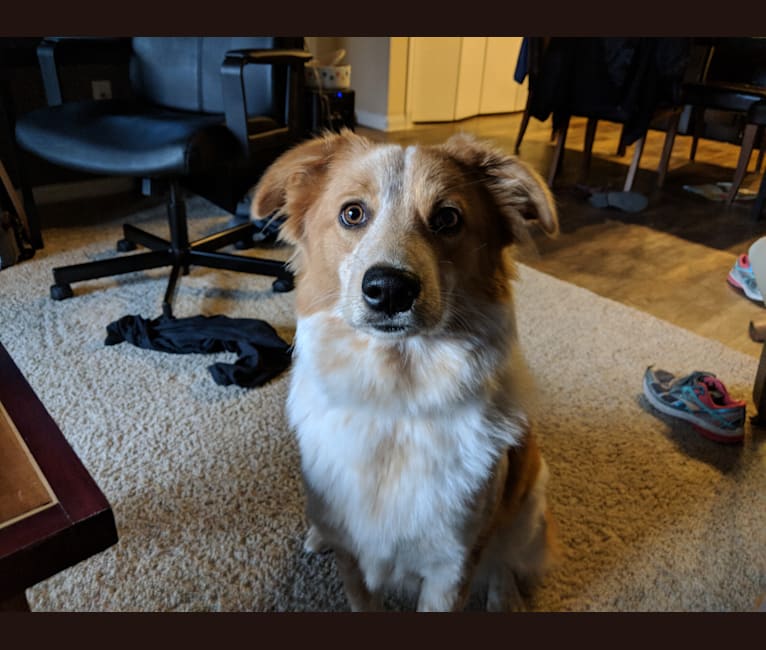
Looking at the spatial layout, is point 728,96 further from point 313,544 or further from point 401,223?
point 313,544

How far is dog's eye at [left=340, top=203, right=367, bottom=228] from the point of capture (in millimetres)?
1009

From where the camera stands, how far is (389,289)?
34.3 inches

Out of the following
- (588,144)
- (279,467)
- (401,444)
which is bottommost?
(279,467)

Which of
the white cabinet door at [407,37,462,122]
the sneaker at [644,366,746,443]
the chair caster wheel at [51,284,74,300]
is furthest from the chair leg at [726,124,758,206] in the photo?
the chair caster wheel at [51,284,74,300]

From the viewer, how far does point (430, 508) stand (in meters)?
0.94

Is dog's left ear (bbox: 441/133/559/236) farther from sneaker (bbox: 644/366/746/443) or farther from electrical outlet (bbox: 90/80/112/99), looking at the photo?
electrical outlet (bbox: 90/80/112/99)

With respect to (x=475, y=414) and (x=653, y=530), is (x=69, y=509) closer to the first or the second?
(x=475, y=414)

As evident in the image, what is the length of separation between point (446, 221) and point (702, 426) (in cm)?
110

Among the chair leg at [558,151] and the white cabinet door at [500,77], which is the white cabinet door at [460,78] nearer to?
the white cabinet door at [500,77]

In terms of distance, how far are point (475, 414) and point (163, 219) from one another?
2381 millimetres

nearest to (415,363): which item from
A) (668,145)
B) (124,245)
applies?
(124,245)

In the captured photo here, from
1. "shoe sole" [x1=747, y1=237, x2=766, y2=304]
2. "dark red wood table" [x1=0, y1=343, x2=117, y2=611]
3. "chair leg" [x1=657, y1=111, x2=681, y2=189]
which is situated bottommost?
"chair leg" [x1=657, y1=111, x2=681, y2=189]

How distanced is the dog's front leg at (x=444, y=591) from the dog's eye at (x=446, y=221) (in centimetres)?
55

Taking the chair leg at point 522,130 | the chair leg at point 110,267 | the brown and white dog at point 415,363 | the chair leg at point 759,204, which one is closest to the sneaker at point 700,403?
the brown and white dog at point 415,363
